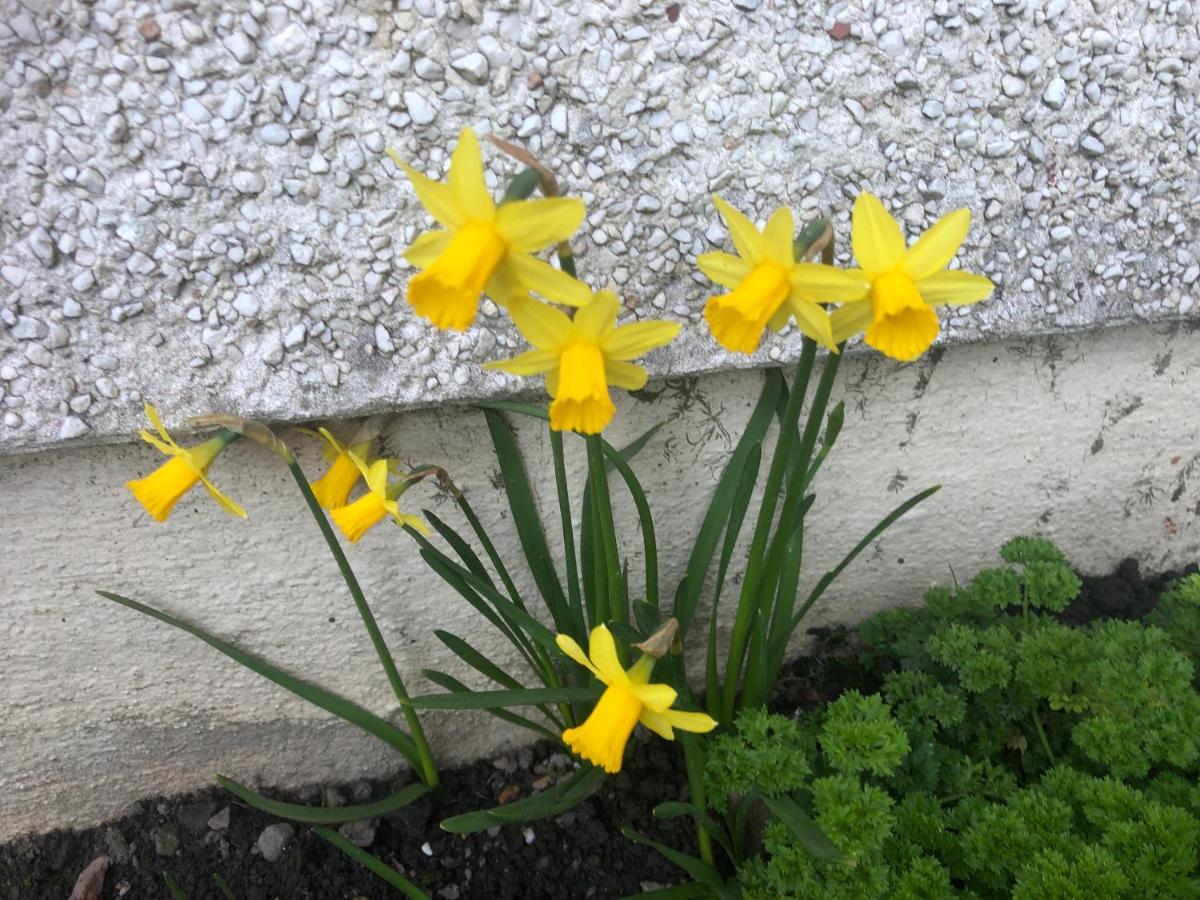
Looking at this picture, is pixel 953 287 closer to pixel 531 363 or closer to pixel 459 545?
pixel 531 363

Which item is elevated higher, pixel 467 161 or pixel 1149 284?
pixel 467 161

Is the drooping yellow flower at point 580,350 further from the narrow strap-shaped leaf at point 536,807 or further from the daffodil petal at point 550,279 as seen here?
the narrow strap-shaped leaf at point 536,807

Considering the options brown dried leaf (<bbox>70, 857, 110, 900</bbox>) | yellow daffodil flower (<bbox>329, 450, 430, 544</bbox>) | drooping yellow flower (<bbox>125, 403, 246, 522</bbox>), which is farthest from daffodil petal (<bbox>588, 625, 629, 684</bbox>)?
brown dried leaf (<bbox>70, 857, 110, 900</bbox>)

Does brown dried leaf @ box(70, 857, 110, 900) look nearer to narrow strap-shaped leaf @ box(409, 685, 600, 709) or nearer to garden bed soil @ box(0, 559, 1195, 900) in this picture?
garden bed soil @ box(0, 559, 1195, 900)

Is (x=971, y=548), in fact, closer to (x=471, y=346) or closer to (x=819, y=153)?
(x=819, y=153)

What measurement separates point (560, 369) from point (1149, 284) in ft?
3.03

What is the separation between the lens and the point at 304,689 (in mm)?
1329

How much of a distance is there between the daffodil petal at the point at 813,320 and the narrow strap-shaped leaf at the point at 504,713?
68 centimetres

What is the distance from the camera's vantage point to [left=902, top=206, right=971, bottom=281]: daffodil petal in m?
0.74

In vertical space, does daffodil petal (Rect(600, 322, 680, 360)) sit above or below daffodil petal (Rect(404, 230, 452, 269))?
below

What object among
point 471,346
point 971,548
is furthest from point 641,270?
point 971,548

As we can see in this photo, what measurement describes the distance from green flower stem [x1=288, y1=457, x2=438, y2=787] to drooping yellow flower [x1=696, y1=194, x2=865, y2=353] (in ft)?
1.86

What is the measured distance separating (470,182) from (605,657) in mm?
490

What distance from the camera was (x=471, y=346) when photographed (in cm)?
108
